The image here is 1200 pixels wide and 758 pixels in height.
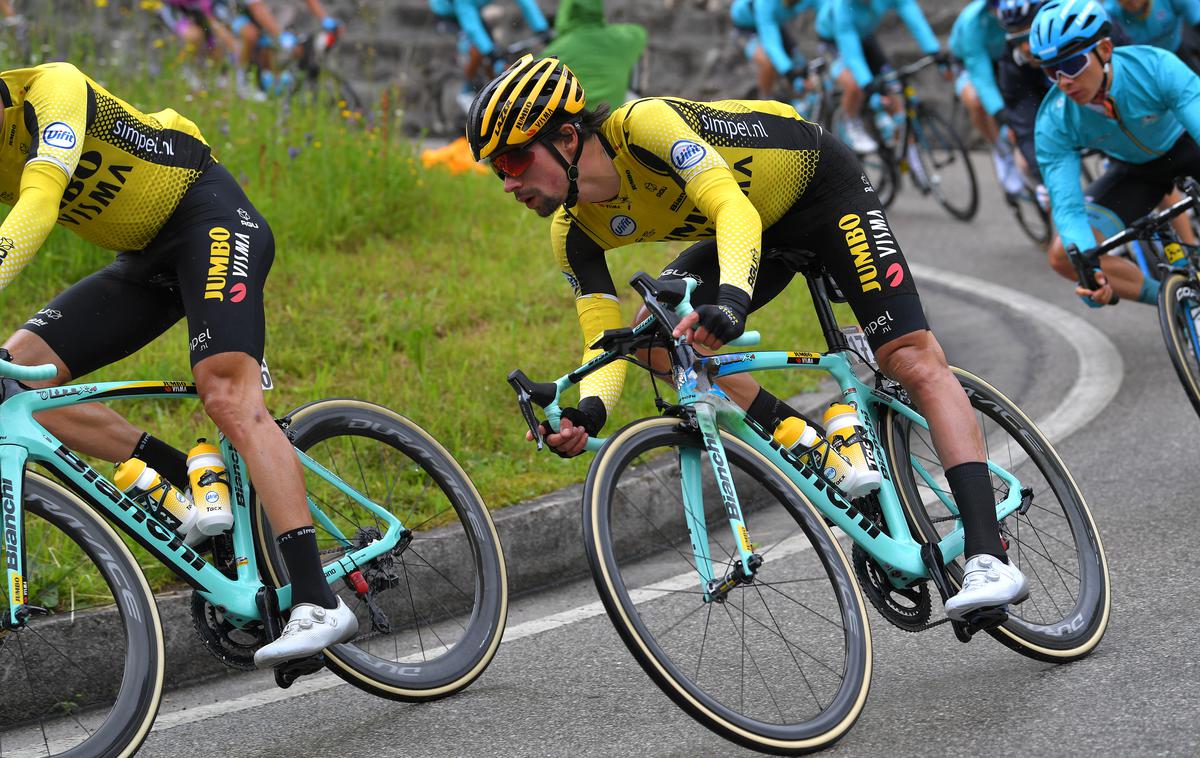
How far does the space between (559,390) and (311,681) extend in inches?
58.5

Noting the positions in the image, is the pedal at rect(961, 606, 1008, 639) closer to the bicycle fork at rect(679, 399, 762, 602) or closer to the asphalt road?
the asphalt road

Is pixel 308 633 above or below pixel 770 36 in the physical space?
above

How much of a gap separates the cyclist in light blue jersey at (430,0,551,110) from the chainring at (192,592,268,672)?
1246 centimetres

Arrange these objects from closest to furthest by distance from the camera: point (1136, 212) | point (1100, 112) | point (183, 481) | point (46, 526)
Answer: point (46, 526)
point (183, 481)
point (1100, 112)
point (1136, 212)

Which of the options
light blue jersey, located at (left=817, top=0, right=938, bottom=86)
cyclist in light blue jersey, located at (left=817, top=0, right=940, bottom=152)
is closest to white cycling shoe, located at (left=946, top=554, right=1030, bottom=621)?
cyclist in light blue jersey, located at (left=817, top=0, right=940, bottom=152)

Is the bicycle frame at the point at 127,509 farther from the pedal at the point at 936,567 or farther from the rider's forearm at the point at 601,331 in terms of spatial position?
the pedal at the point at 936,567

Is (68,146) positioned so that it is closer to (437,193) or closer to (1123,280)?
(1123,280)

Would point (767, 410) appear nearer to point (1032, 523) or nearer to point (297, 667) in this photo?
point (1032, 523)

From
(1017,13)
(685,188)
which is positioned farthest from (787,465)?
(1017,13)

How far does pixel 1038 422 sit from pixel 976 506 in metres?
3.09

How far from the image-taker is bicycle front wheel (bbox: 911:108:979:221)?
12.6 m

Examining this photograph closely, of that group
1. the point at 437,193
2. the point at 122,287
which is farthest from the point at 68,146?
the point at 437,193

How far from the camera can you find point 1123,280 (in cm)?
650

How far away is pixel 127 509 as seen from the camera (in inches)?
154
